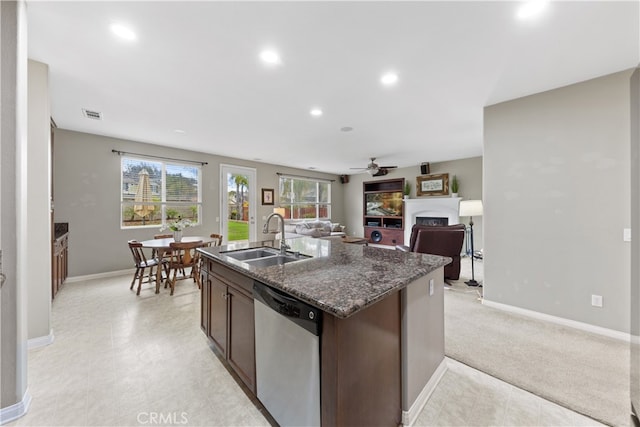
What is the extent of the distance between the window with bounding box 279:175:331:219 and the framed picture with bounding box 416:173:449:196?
316 cm

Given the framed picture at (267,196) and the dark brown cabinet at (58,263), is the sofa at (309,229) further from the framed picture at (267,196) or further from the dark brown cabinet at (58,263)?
the dark brown cabinet at (58,263)

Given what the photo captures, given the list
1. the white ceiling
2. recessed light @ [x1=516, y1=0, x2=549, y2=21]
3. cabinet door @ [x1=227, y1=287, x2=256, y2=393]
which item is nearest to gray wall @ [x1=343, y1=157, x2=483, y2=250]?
the white ceiling

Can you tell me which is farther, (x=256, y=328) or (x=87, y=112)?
(x=87, y=112)

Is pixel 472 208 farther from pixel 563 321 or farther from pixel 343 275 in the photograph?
pixel 343 275

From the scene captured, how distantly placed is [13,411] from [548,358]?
3874 mm

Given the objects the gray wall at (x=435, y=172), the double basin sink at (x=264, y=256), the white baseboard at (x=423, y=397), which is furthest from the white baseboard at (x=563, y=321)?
the gray wall at (x=435, y=172)

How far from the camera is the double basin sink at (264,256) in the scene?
2051mm

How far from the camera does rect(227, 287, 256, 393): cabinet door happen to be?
5.21 ft

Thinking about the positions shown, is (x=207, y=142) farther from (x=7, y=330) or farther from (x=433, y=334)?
(x=433, y=334)

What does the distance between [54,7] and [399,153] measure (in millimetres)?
5734

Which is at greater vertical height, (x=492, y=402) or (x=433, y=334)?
(x=433, y=334)

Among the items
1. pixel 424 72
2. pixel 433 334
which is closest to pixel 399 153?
pixel 424 72

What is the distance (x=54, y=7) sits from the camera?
5.49ft

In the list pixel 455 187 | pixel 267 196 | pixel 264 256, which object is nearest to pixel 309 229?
pixel 267 196
